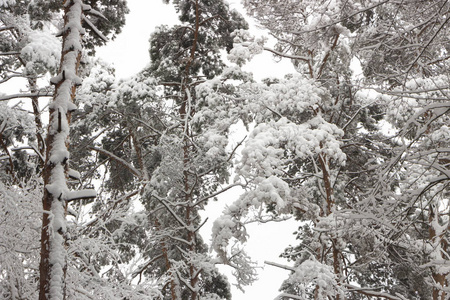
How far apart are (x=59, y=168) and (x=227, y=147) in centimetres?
601

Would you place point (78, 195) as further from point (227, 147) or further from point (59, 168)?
point (227, 147)

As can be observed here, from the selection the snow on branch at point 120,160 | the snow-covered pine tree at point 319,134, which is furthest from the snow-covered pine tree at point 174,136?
the snow-covered pine tree at point 319,134

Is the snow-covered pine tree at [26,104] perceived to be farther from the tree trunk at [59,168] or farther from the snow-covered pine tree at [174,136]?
the snow-covered pine tree at [174,136]

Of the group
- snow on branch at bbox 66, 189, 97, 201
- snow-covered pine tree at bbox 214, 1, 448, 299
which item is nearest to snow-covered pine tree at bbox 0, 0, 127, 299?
snow on branch at bbox 66, 189, 97, 201

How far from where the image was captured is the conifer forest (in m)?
4.84

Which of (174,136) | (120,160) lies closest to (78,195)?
(174,136)

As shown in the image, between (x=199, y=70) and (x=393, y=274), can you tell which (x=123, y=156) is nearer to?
(x=199, y=70)

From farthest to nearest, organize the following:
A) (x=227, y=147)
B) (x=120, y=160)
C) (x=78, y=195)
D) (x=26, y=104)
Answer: (x=120, y=160), (x=227, y=147), (x=26, y=104), (x=78, y=195)

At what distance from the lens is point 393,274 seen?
12430mm

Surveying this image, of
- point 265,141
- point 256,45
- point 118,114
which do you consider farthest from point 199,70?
point 265,141

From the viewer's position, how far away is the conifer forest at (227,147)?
4840 mm

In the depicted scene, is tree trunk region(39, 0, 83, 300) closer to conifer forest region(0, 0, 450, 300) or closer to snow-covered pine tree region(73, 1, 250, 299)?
conifer forest region(0, 0, 450, 300)

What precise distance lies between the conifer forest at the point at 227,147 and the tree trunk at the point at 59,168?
2cm

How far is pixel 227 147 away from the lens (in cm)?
1043
